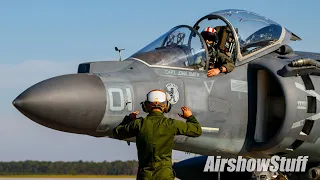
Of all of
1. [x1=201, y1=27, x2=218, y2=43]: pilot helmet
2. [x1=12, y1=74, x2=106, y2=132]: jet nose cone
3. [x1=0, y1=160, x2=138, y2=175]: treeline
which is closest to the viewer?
[x1=12, y1=74, x2=106, y2=132]: jet nose cone

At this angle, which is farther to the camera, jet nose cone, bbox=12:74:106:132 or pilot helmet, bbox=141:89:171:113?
jet nose cone, bbox=12:74:106:132

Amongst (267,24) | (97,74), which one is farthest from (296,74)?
(97,74)

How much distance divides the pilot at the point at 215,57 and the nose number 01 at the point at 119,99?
4.58 feet

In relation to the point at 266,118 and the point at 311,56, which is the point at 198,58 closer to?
the point at 266,118

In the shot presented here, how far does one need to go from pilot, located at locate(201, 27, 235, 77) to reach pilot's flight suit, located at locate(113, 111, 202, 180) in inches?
97.4

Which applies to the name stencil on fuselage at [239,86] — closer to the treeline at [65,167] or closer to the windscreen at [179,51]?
the windscreen at [179,51]

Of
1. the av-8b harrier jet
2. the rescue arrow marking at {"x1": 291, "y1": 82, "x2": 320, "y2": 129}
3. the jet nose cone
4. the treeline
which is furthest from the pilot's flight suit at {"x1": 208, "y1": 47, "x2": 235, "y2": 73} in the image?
the treeline

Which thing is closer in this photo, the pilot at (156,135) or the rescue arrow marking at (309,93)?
the pilot at (156,135)

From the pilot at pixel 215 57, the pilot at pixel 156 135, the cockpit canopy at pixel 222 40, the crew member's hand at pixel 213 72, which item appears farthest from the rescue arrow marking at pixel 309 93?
the pilot at pixel 156 135

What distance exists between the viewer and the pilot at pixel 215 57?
9906 mm

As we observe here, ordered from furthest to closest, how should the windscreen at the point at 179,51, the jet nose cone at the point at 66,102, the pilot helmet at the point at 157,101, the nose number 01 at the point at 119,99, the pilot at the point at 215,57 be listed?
1. the pilot at the point at 215,57
2. the windscreen at the point at 179,51
3. the nose number 01 at the point at 119,99
4. the jet nose cone at the point at 66,102
5. the pilot helmet at the point at 157,101

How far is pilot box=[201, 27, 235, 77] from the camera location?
9.91 metres

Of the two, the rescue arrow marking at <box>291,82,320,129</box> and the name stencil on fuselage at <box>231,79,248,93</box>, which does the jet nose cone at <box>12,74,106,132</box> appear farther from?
the rescue arrow marking at <box>291,82,320,129</box>

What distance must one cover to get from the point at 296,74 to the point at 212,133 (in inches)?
55.6
